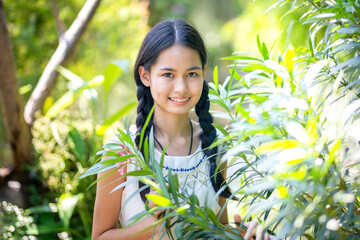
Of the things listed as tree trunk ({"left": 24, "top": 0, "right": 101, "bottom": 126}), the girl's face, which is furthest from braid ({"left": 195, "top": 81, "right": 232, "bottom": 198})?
tree trunk ({"left": 24, "top": 0, "right": 101, "bottom": 126})

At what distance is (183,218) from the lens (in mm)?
722

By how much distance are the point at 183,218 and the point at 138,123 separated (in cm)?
60

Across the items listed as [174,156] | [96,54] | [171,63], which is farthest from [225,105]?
[96,54]

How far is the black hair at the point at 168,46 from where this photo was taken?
45.7 inches

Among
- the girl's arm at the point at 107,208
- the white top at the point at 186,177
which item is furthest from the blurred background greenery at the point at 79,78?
the girl's arm at the point at 107,208

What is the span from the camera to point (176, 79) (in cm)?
112

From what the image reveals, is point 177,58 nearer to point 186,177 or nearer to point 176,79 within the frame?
point 176,79

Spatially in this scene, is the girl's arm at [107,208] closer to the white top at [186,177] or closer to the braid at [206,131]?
the white top at [186,177]

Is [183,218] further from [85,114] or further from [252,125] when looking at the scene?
[85,114]

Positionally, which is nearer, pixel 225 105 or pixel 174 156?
pixel 225 105

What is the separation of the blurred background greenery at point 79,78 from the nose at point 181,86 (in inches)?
9.5

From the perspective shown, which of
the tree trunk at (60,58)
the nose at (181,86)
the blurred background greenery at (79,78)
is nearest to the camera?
the nose at (181,86)

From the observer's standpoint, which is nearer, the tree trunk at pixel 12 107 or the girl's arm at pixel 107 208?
the girl's arm at pixel 107 208

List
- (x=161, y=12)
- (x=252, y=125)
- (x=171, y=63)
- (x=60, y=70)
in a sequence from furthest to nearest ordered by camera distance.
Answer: (x=161, y=12) → (x=60, y=70) → (x=171, y=63) → (x=252, y=125)
